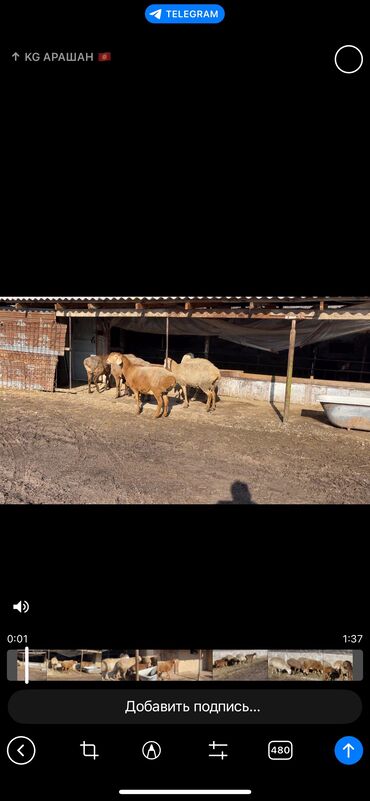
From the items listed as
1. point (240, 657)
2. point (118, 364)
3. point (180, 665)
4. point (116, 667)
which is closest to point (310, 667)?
point (240, 657)

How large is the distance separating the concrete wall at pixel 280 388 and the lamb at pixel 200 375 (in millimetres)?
2426

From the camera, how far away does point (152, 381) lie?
7.87 m

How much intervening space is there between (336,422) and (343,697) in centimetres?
694

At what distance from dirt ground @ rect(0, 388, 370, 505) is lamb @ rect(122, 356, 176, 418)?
0.45 m

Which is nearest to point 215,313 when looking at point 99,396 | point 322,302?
point 322,302

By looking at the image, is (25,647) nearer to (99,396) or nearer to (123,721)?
(123,721)

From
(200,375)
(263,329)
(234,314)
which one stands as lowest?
(200,375)

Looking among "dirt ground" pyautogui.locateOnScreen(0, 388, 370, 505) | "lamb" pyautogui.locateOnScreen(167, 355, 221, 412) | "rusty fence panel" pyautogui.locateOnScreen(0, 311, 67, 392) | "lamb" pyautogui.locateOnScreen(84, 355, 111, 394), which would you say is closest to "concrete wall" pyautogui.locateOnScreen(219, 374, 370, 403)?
"dirt ground" pyautogui.locateOnScreen(0, 388, 370, 505)

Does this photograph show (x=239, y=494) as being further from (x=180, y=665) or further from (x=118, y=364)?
(x=118, y=364)

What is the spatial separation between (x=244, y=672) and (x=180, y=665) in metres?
0.20

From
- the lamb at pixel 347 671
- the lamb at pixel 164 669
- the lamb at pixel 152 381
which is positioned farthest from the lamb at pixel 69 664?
the lamb at pixel 152 381
